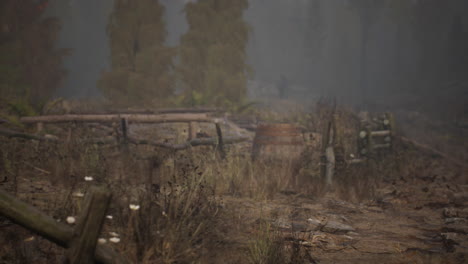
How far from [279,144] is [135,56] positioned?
12.4m

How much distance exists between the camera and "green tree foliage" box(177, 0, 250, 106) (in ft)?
64.4

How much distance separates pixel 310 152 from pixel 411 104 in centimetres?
2321

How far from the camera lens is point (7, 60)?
16109 mm

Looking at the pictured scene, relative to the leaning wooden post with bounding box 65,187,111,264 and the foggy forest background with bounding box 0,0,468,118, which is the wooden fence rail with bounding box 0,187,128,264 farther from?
the foggy forest background with bounding box 0,0,468,118

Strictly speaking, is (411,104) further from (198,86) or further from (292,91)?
(292,91)

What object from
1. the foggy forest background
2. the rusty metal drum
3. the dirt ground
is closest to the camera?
the dirt ground

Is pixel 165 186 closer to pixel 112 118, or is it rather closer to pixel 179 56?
pixel 112 118

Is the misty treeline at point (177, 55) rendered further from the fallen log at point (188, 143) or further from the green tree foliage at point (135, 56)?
the fallen log at point (188, 143)

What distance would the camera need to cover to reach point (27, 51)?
16875 mm

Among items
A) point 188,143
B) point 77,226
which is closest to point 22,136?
point 188,143

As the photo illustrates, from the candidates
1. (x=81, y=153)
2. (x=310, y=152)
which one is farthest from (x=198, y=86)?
(x=81, y=153)

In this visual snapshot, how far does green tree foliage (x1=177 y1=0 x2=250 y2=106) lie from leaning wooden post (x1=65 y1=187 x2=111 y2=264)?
17.4m

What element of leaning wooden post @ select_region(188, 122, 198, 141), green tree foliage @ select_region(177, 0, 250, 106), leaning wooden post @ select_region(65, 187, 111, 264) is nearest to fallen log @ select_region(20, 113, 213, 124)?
leaning wooden post @ select_region(188, 122, 198, 141)

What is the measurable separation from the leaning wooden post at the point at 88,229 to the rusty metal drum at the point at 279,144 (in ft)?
18.8
